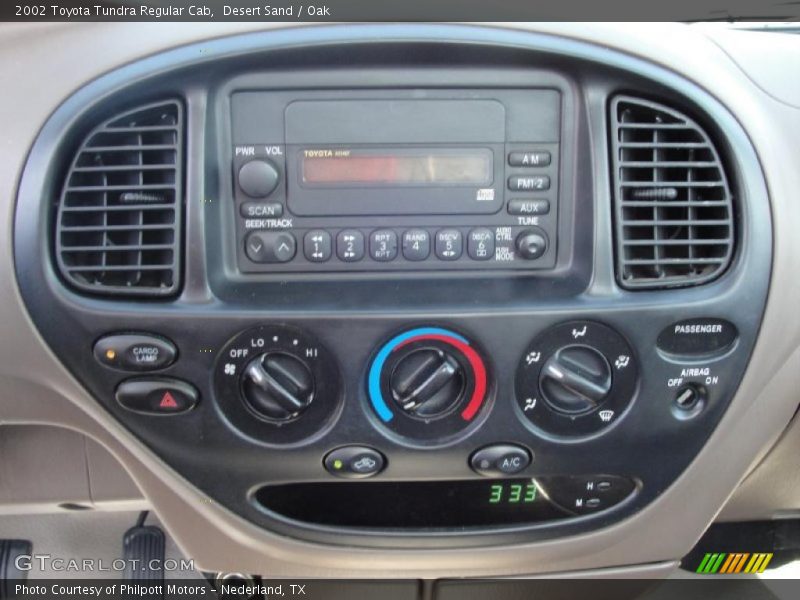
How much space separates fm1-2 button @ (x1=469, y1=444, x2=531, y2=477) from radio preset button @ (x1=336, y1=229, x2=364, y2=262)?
0.36 meters

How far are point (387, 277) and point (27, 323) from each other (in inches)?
20.7

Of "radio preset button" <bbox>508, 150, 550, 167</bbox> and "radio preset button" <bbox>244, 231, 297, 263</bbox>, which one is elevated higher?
"radio preset button" <bbox>508, 150, 550, 167</bbox>

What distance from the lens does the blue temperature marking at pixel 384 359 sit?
111 centimetres

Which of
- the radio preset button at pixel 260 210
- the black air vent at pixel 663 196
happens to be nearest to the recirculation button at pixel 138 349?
the radio preset button at pixel 260 210

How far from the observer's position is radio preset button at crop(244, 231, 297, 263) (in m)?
1.11

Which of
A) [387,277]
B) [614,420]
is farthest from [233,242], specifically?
[614,420]

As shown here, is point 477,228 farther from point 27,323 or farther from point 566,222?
point 27,323

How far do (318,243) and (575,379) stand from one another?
0.43 m

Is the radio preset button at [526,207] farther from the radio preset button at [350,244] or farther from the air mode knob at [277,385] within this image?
the air mode knob at [277,385]

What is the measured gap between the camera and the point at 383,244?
1100 millimetres

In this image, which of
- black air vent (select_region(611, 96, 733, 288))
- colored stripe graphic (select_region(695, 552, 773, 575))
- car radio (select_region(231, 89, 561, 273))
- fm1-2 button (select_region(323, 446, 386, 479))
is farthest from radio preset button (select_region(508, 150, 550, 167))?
colored stripe graphic (select_region(695, 552, 773, 575))

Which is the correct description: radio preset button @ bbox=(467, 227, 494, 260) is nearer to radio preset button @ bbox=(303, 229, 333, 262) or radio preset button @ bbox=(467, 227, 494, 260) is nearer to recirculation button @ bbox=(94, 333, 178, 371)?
radio preset button @ bbox=(303, 229, 333, 262)

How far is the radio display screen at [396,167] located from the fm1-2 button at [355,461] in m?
0.40

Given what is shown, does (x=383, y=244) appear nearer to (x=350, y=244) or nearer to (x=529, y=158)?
(x=350, y=244)
